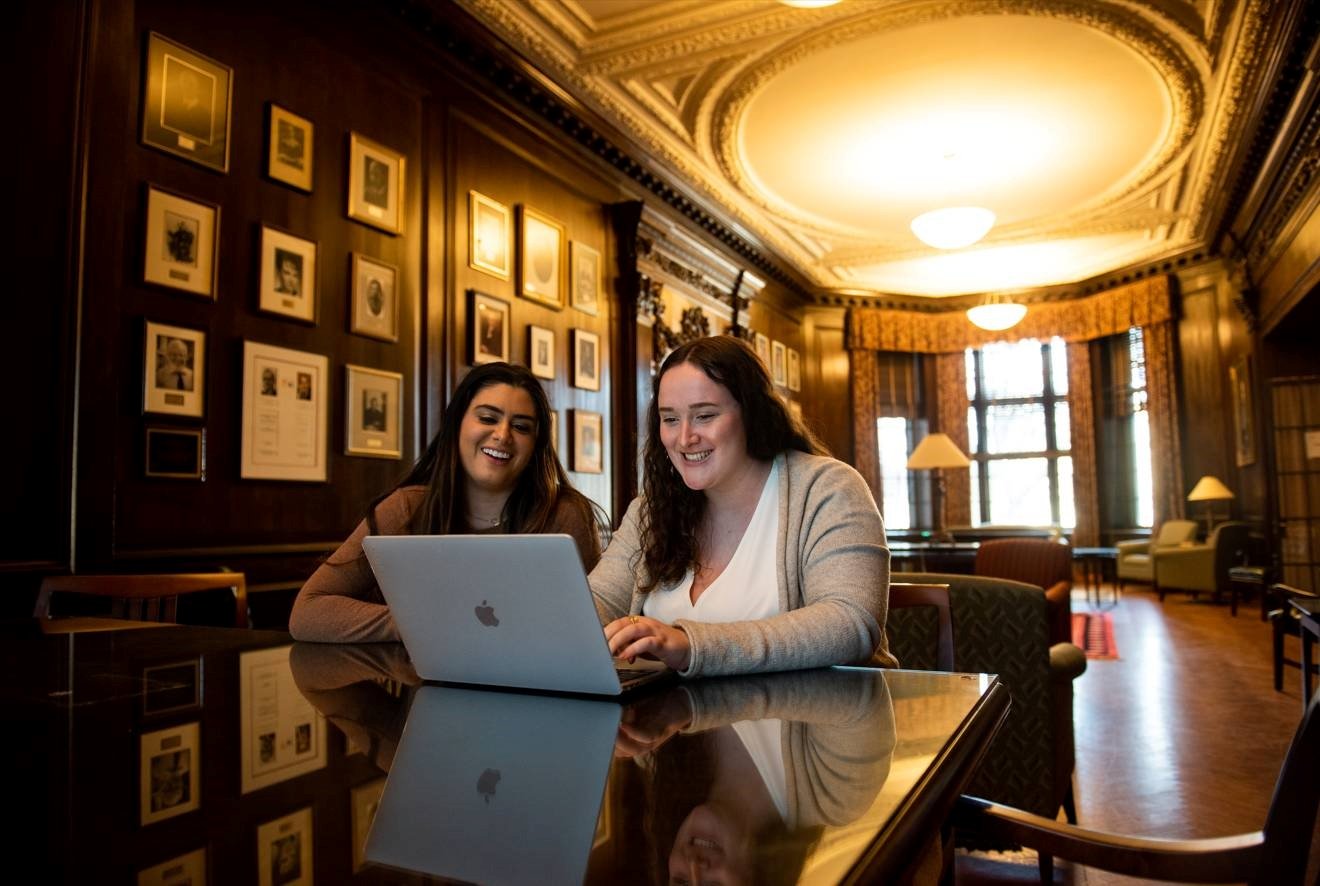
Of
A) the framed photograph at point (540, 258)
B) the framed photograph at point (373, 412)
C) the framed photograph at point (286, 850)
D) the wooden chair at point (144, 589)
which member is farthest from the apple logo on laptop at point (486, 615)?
the framed photograph at point (540, 258)

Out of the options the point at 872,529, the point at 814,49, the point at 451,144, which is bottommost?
the point at 872,529

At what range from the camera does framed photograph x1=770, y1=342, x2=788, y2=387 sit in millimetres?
10039

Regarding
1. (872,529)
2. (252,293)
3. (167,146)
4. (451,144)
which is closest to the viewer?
(872,529)

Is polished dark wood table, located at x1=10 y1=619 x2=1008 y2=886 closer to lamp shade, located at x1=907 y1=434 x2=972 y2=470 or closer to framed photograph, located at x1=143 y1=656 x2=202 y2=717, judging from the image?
framed photograph, located at x1=143 y1=656 x2=202 y2=717

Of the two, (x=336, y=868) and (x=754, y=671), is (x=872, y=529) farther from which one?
(x=336, y=868)

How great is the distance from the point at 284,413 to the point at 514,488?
5.68ft

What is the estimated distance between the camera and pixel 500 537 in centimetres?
114

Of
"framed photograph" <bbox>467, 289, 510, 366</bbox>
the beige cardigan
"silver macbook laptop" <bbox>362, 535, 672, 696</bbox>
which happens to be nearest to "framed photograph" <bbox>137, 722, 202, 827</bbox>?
"silver macbook laptop" <bbox>362, 535, 672, 696</bbox>

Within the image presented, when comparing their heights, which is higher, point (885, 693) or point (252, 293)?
point (252, 293)

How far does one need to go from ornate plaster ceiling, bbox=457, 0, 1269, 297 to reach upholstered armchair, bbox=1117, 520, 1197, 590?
3.08m

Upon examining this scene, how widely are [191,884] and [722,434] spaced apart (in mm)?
1355

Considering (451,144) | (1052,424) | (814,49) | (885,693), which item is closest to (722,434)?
(885,693)

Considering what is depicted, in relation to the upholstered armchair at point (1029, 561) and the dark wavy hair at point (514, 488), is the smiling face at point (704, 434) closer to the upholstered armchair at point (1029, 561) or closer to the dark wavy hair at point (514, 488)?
the dark wavy hair at point (514, 488)

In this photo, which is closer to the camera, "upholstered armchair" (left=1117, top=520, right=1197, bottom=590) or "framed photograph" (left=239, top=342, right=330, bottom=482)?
"framed photograph" (left=239, top=342, right=330, bottom=482)
